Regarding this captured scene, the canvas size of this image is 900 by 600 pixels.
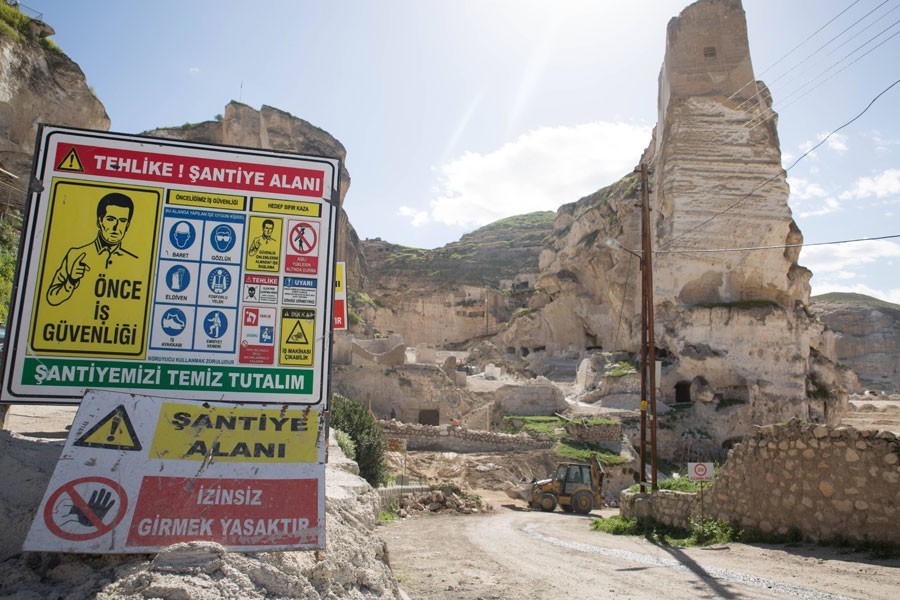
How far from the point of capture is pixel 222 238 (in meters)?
3.99

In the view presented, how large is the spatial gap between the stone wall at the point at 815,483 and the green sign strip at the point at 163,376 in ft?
20.3

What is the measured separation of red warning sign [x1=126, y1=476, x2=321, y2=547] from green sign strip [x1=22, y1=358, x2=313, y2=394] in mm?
861

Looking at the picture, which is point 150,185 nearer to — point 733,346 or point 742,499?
point 742,499

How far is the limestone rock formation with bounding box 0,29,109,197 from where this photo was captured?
19609 millimetres

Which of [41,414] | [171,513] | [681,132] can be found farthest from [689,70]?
[171,513]

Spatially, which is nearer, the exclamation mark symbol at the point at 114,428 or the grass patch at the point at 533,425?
the exclamation mark symbol at the point at 114,428

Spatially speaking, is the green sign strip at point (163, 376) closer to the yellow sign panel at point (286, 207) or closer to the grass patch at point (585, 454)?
the yellow sign panel at point (286, 207)

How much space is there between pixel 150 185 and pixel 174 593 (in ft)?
8.61

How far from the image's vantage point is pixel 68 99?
22.3m

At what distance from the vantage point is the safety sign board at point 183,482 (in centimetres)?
274

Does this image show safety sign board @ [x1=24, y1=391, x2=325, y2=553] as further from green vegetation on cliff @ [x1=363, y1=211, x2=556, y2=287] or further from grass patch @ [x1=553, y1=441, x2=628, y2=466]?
green vegetation on cliff @ [x1=363, y1=211, x2=556, y2=287]

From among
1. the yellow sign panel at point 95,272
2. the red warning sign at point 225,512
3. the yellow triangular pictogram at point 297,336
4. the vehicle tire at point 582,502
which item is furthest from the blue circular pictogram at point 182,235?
the vehicle tire at point 582,502

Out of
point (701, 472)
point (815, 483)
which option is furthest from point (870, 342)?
point (815, 483)

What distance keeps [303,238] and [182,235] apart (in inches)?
30.5
